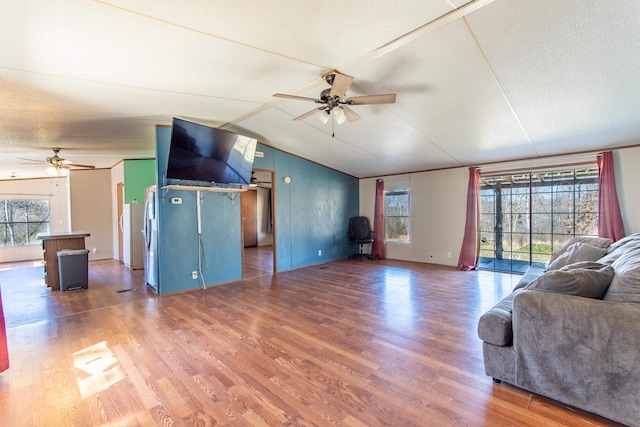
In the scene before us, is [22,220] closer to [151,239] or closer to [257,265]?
[151,239]

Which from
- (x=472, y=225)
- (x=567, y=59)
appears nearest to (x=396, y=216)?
(x=472, y=225)

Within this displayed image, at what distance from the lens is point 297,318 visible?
3418 mm

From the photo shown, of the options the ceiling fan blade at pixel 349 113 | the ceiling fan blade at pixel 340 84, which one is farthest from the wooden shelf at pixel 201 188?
the ceiling fan blade at pixel 340 84

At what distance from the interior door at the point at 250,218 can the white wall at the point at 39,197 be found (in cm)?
501

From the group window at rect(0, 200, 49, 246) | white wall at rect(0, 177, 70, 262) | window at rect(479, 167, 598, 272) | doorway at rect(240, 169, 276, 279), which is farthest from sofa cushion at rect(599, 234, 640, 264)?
window at rect(0, 200, 49, 246)

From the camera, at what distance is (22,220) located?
7773 mm

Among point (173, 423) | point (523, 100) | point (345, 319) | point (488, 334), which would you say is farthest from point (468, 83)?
point (173, 423)

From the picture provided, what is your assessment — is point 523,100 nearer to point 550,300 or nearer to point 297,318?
point 550,300

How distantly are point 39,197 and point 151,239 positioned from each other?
6.01 m

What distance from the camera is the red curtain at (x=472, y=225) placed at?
5.86m

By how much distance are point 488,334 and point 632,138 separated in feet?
14.6

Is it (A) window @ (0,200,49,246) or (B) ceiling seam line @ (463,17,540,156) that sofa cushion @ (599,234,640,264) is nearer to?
(B) ceiling seam line @ (463,17,540,156)

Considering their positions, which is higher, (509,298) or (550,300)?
(550,300)

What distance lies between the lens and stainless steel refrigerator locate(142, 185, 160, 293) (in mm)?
4512
